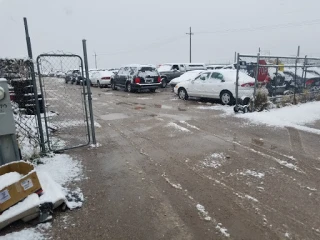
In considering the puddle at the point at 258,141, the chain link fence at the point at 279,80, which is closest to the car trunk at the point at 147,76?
the chain link fence at the point at 279,80

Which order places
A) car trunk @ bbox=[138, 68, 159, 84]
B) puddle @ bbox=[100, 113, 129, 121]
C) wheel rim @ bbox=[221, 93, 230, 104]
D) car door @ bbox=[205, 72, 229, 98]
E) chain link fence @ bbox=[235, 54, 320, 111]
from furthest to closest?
car trunk @ bbox=[138, 68, 159, 84] → car door @ bbox=[205, 72, 229, 98] → wheel rim @ bbox=[221, 93, 230, 104] → chain link fence @ bbox=[235, 54, 320, 111] → puddle @ bbox=[100, 113, 129, 121]

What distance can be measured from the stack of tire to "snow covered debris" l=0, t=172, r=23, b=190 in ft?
6.29

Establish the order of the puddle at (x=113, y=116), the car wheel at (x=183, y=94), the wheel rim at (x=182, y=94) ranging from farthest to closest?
the wheel rim at (x=182, y=94), the car wheel at (x=183, y=94), the puddle at (x=113, y=116)

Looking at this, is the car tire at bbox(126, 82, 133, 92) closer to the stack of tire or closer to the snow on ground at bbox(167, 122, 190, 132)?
the snow on ground at bbox(167, 122, 190, 132)

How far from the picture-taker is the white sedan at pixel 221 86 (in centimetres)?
1026

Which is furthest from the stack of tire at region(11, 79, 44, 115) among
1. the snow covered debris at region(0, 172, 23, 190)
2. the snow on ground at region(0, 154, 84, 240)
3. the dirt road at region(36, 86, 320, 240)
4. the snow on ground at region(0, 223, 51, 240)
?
the snow on ground at region(0, 223, 51, 240)

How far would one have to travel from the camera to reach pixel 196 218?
10.2ft

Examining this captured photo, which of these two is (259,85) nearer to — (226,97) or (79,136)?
(226,97)

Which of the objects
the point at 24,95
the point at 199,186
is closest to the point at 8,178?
the point at 24,95

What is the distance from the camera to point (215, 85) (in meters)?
11.8

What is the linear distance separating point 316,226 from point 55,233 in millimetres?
2912

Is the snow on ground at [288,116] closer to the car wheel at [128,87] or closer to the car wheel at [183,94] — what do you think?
the car wheel at [183,94]

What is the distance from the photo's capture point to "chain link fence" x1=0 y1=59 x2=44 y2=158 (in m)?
4.48

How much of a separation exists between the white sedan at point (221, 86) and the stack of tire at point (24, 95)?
764 cm
